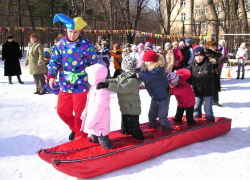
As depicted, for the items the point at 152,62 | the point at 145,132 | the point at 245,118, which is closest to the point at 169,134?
the point at 145,132

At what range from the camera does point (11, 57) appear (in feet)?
32.6

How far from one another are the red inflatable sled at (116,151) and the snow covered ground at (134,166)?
0.12 meters

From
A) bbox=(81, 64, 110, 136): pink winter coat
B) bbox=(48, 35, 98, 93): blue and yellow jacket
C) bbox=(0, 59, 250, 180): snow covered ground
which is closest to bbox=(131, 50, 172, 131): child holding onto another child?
bbox=(81, 64, 110, 136): pink winter coat

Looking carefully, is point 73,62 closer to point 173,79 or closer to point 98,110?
point 98,110

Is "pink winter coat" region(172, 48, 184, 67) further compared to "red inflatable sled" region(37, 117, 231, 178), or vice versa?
"pink winter coat" region(172, 48, 184, 67)

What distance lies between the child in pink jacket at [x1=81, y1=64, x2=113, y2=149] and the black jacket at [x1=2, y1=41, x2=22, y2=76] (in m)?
7.43

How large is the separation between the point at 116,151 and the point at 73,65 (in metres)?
1.47

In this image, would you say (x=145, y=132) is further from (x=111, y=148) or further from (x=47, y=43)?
(x=47, y=43)

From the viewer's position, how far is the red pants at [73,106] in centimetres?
411

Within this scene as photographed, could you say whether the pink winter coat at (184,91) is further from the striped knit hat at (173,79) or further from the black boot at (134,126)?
the black boot at (134,126)

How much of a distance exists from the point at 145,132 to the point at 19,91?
20.0 ft

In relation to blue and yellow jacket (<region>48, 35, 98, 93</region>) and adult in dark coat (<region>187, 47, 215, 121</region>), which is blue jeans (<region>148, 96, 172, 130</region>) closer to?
adult in dark coat (<region>187, 47, 215, 121</region>)

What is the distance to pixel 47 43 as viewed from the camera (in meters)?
21.1

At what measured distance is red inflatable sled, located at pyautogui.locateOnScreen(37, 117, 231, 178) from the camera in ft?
10.8
